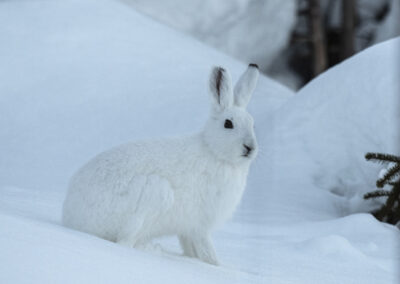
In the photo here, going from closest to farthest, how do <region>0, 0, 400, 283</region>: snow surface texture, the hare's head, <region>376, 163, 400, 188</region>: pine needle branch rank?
<region>0, 0, 400, 283</region>: snow surface texture → the hare's head → <region>376, 163, 400, 188</region>: pine needle branch

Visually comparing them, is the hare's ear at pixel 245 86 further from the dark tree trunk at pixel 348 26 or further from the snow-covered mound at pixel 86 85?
the dark tree trunk at pixel 348 26

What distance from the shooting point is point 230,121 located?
8.38 feet

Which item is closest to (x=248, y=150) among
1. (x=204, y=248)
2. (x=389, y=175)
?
(x=204, y=248)

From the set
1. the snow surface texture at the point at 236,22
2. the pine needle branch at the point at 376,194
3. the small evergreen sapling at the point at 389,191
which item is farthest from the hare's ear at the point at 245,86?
the snow surface texture at the point at 236,22

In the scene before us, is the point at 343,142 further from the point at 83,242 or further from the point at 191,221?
the point at 83,242

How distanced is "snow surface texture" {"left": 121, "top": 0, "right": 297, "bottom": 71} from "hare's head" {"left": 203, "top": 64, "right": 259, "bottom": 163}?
248 inches

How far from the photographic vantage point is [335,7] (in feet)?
33.0

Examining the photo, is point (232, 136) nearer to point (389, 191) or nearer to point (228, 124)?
A: point (228, 124)

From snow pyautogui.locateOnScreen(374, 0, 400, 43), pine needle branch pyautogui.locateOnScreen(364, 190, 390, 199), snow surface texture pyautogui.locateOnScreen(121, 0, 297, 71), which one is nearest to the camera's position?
pine needle branch pyautogui.locateOnScreen(364, 190, 390, 199)

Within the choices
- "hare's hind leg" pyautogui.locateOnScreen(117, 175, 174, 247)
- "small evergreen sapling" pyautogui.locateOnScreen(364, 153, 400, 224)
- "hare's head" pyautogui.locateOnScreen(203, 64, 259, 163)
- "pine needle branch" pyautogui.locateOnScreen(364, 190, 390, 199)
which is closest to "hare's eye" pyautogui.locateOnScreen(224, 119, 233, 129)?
"hare's head" pyautogui.locateOnScreen(203, 64, 259, 163)

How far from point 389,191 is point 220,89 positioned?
198 cm

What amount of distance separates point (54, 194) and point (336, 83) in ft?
8.32

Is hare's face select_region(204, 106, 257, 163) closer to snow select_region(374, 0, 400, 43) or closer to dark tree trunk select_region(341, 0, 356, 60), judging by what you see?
dark tree trunk select_region(341, 0, 356, 60)

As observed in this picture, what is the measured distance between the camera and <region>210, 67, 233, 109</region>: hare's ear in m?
2.59
